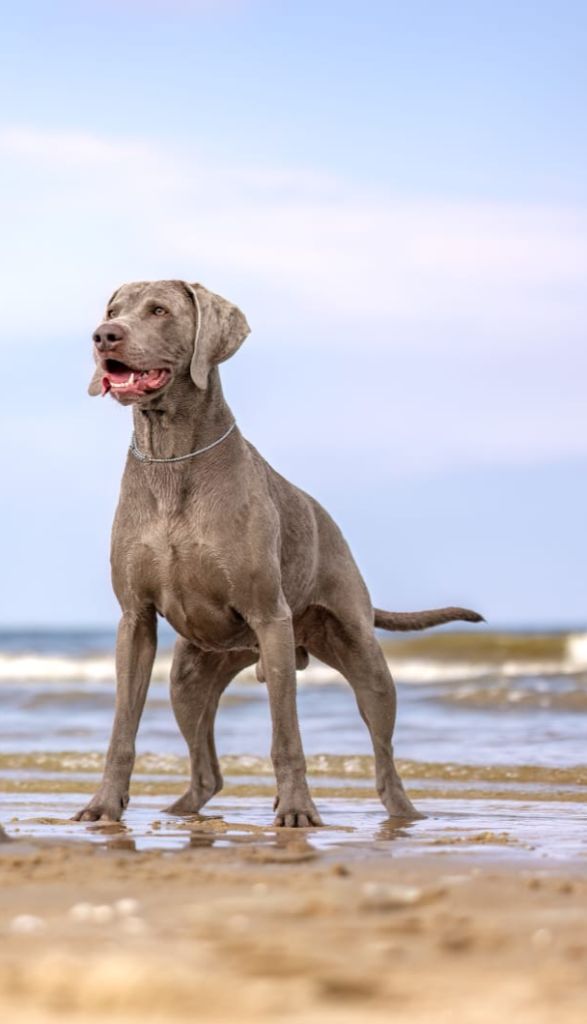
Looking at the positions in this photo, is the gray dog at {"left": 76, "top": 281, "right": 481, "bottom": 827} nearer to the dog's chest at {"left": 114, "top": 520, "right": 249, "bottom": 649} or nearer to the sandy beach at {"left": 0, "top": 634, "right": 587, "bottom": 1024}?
the dog's chest at {"left": 114, "top": 520, "right": 249, "bottom": 649}

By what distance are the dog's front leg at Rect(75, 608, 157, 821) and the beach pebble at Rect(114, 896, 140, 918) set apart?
2890 millimetres

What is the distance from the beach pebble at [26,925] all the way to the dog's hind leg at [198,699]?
4.11 metres

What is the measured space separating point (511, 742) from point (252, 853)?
30.0 ft

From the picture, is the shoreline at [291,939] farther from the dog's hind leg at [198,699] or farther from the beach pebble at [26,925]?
the dog's hind leg at [198,699]

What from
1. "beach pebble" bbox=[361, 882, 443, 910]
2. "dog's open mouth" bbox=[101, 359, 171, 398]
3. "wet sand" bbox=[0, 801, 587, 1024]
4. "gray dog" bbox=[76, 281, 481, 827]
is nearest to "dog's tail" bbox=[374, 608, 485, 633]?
"gray dog" bbox=[76, 281, 481, 827]

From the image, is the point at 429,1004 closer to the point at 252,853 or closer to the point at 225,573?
the point at 252,853

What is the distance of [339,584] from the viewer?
742 cm

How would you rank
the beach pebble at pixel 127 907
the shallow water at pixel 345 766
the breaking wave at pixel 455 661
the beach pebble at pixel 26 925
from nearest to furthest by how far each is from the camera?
the beach pebble at pixel 26 925 < the beach pebble at pixel 127 907 < the shallow water at pixel 345 766 < the breaking wave at pixel 455 661

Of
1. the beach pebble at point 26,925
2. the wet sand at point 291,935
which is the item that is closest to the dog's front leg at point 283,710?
the wet sand at point 291,935

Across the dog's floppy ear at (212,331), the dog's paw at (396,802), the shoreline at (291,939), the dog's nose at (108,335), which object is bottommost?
the shoreline at (291,939)

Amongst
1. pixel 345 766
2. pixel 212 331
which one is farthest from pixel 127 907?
pixel 345 766

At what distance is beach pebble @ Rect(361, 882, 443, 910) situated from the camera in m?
3.49

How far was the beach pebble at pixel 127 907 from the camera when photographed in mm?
3410

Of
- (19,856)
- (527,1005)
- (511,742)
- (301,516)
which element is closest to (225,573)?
(301,516)
